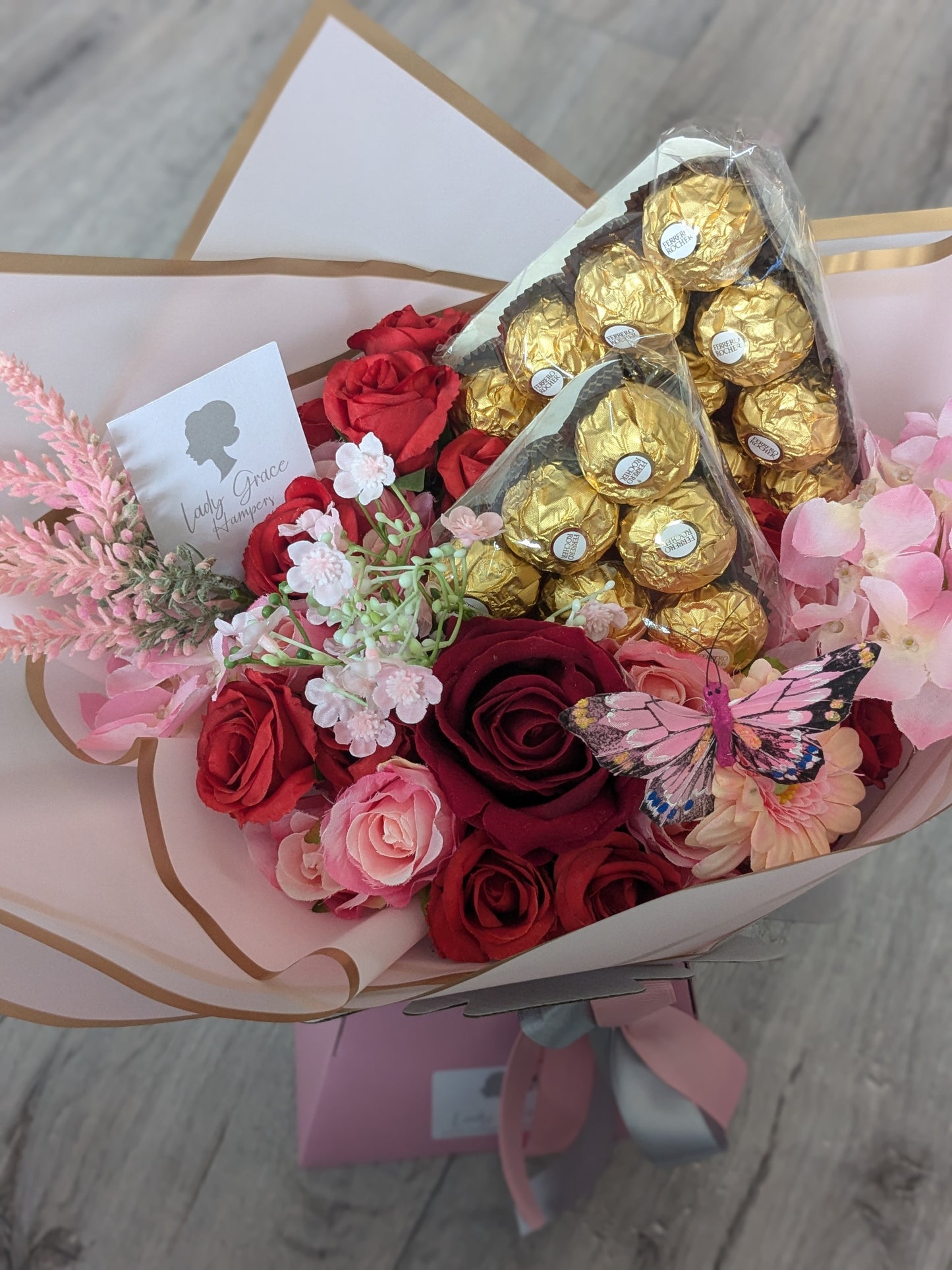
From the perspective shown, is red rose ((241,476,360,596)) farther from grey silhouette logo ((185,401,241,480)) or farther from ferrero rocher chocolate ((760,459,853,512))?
ferrero rocher chocolate ((760,459,853,512))

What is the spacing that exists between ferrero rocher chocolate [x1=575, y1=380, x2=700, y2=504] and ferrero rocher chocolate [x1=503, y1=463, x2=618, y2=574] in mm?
16

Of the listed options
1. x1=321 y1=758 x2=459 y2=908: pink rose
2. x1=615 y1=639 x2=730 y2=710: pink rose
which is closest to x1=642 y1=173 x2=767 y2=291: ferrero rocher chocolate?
x1=615 y1=639 x2=730 y2=710: pink rose

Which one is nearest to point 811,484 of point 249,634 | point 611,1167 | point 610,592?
point 610,592

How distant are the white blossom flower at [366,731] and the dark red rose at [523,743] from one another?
0.8 inches

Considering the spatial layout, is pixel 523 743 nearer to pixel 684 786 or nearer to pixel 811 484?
pixel 684 786

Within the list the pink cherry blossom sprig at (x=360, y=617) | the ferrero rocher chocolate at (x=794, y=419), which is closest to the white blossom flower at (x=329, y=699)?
the pink cherry blossom sprig at (x=360, y=617)

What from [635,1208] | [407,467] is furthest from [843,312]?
[635,1208]

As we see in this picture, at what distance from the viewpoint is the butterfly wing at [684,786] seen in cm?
51

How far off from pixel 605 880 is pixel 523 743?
93 mm

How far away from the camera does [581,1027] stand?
71 cm

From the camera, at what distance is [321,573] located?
21.2 inches

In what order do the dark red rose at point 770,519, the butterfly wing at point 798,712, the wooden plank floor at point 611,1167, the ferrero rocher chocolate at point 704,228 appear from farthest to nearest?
the wooden plank floor at point 611,1167
the dark red rose at point 770,519
the ferrero rocher chocolate at point 704,228
the butterfly wing at point 798,712

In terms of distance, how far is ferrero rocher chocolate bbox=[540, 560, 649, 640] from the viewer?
0.63 metres

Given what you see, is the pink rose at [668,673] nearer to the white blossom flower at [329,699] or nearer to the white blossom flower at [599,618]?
the white blossom flower at [599,618]
